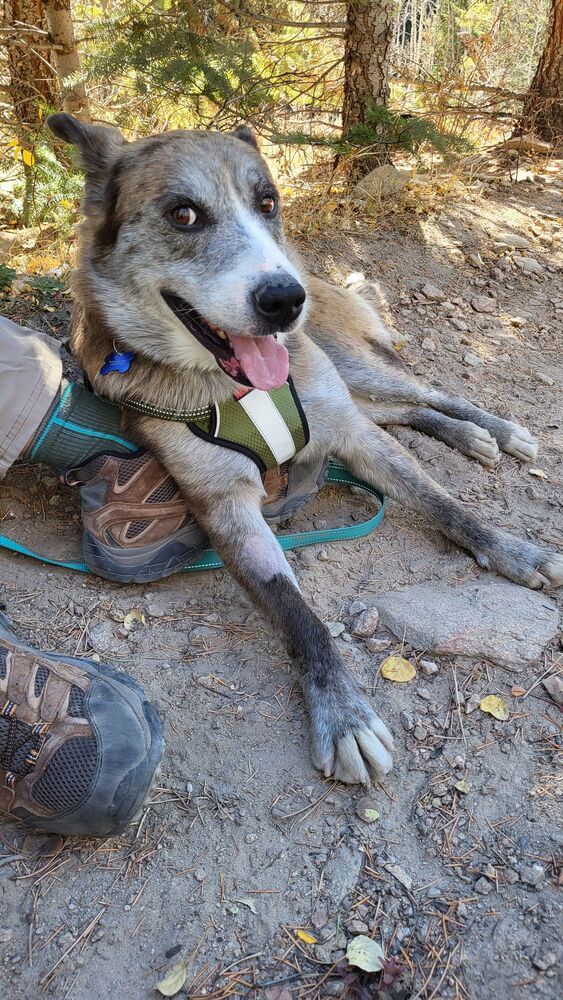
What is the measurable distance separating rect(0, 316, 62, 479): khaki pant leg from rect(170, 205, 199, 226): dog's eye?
704mm

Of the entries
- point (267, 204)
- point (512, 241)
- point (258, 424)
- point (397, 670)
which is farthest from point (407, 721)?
point (512, 241)

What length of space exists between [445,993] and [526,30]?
10696 millimetres

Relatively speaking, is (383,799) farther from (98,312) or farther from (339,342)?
(339,342)

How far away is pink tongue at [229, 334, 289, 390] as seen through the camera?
242cm

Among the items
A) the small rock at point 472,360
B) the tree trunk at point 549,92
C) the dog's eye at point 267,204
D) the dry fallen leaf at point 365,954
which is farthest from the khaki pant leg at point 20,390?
the tree trunk at point 549,92

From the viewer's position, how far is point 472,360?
419 cm

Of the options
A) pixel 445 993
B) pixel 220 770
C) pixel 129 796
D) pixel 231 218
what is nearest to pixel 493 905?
pixel 445 993

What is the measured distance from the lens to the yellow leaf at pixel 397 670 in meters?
2.30

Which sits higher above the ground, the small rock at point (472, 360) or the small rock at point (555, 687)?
the small rock at point (472, 360)

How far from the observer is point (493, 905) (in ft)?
5.40

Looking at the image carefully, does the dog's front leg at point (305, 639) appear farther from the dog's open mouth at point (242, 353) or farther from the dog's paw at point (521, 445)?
the dog's paw at point (521, 445)

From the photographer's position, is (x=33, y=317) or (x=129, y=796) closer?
(x=129, y=796)

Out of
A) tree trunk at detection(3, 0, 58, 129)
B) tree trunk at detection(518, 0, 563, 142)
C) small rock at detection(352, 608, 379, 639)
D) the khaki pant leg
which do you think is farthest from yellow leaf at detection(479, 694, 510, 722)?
tree trunk at detection(518, 0, 563, 142)

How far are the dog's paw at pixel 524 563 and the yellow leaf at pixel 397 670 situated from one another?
2.14 ft
